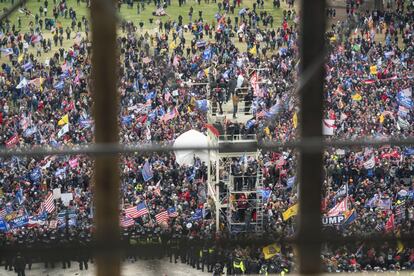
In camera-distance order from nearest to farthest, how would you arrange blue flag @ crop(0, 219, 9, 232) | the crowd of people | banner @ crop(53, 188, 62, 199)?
blue flag @ crop(0, 219, 9, 232) → the crowd of people → banner @ crop(53, 188, 62, 199)

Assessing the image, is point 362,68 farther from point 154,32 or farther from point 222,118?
point 222,118

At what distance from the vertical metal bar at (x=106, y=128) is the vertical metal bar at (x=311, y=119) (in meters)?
0.78

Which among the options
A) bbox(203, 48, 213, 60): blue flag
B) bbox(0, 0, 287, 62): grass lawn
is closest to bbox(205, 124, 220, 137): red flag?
bbox(203, 48, 213, 60): blue flag

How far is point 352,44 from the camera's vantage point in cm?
4134

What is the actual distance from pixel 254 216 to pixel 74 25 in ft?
89.9

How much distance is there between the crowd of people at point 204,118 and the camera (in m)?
21.5

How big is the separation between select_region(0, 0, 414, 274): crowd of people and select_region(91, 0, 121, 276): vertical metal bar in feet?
25.3

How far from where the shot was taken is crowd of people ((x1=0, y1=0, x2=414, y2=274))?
70.4 feet

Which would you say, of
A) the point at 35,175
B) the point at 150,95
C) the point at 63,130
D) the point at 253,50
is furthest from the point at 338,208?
the point at 253,50

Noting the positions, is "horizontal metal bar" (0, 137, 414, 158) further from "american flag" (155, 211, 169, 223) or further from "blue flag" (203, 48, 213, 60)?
"blue flag" (203, 48, 213, 60)

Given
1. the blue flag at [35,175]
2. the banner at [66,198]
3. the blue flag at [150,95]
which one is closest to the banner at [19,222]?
the banner at [66,198]

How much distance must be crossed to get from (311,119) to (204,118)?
28.4 m

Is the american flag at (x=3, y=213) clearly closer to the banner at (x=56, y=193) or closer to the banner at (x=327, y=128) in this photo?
the banner at (x=56, y=193)

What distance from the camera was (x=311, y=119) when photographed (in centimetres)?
352
